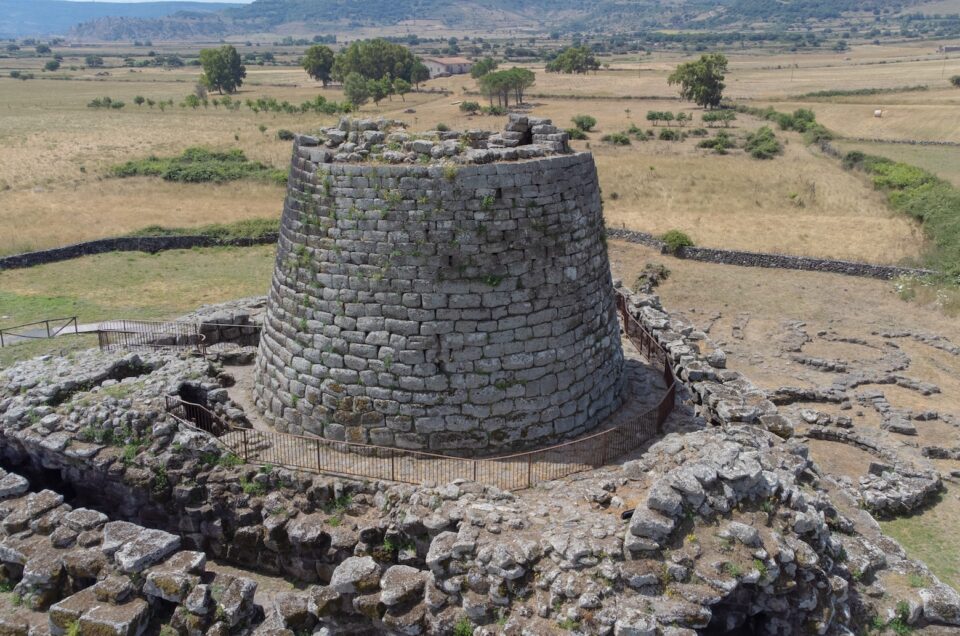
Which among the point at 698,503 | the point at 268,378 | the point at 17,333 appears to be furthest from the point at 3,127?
the point at 698,503

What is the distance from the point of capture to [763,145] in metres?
63.0

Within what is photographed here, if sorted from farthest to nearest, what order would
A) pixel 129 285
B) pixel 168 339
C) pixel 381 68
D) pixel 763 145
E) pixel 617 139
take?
pixel 381 68
pixel 617 139
pixel 763 145
pixel 129 285
pixel 168 339

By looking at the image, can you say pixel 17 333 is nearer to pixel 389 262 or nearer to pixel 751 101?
pixel 389 262

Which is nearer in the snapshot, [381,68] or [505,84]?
[505,84]

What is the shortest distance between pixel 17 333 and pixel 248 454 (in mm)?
15971

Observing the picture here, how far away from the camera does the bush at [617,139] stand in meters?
68.6

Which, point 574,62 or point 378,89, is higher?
point 574,62

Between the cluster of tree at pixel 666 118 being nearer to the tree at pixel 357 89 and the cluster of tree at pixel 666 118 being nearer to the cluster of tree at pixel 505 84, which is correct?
the cluster of tree at pixel 505 84

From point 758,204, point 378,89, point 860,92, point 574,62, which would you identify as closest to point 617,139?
point 758,204

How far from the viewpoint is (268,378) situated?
43.2 ft

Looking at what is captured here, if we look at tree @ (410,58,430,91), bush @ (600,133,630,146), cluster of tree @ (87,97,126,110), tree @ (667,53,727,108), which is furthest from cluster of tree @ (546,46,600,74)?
cluster of tree @ (87,97,126,110)

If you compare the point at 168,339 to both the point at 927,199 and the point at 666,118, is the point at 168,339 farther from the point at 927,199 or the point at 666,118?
the point at 666,118

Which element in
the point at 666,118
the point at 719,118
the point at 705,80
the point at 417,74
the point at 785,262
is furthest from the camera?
the point at 417,74

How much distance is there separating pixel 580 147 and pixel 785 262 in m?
33.1
